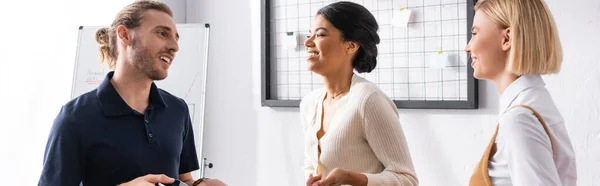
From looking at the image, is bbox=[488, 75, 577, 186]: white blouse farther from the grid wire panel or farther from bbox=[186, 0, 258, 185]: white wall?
bbox=[186, 0, 258, 185]: white wall

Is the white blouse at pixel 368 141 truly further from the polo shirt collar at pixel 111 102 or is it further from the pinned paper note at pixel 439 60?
the pinned paper note at pixel 439 60

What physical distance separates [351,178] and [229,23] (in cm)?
193

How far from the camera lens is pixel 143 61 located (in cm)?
163

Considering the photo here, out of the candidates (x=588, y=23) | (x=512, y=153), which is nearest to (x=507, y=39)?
(x=512, y=153)

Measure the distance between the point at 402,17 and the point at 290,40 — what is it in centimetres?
65

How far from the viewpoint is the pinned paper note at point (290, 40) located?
300 centimetres

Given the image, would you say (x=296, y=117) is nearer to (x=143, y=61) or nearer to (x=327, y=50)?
(x=327, y=50)

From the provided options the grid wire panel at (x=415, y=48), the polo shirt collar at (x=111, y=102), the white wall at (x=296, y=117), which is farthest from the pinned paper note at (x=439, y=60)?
the polo shirt collar at (x=111, y=102)

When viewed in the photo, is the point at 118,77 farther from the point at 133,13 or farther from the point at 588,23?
the point at 588,23

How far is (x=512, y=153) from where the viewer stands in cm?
123

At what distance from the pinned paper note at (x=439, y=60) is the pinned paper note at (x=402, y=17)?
19 centimetres

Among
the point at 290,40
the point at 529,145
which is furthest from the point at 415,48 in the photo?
the point at 529,145

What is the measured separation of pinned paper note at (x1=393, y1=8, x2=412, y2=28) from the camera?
259 cm

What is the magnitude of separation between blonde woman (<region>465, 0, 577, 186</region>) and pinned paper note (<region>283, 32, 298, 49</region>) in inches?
62.9
